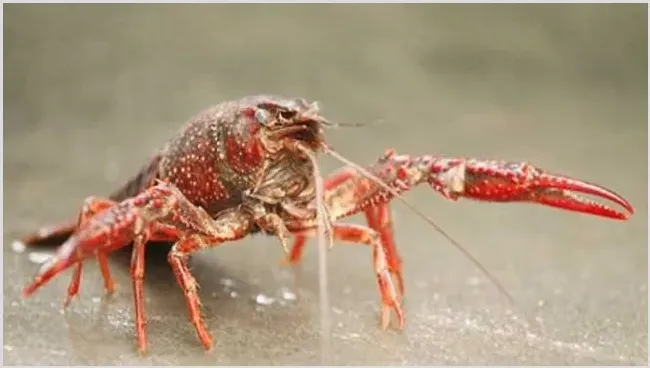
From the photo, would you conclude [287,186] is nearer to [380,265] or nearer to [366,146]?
[380,265]

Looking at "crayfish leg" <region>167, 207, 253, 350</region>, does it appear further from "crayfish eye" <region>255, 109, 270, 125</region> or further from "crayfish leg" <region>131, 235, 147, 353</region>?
"crayfish eye" <region>255, 109, 270, 125</region>

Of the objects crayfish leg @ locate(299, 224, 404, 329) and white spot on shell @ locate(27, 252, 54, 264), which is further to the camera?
white spot on shell @ locate(27, 252, 54, 264)

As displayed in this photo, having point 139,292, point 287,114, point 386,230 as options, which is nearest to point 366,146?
point 386,230

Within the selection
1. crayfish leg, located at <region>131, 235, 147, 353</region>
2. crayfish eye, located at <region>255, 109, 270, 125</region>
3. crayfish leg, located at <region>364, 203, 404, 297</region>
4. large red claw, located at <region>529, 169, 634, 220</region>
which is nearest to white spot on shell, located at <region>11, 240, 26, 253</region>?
crayfish leg, located at <region>131, 235, 147, 353</region>

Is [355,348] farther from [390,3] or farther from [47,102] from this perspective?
[390,3]

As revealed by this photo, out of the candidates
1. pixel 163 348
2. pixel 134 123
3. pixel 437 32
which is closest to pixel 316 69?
pixel 437 32
